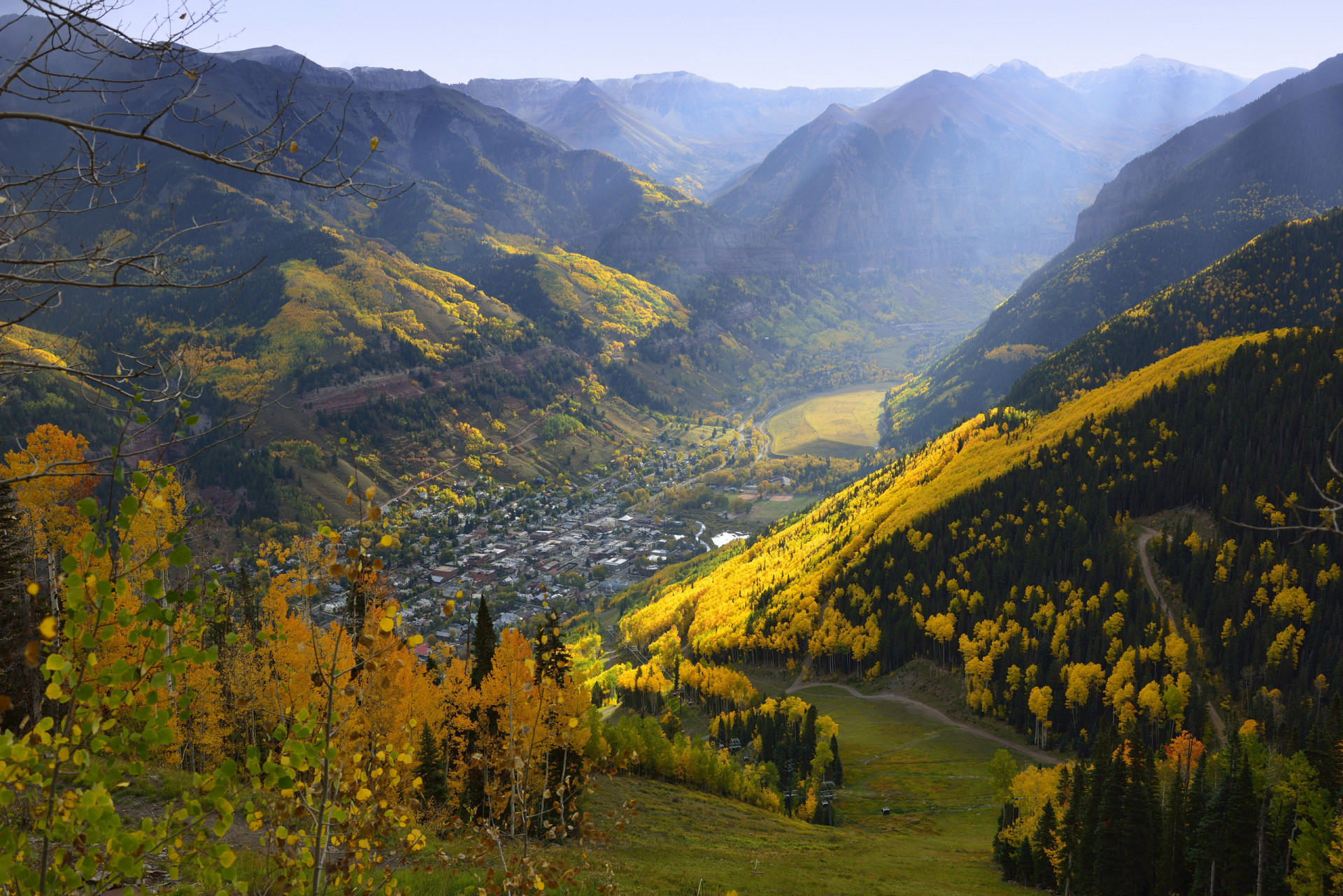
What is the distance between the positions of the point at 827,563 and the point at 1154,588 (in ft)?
216

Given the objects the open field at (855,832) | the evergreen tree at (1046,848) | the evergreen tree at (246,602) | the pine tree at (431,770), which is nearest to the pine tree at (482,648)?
the pine tree at (431,770)

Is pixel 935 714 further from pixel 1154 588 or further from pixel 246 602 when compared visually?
pixel 246 602

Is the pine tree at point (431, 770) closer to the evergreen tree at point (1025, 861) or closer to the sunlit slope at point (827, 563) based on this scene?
the evergreen tree at point (1025, 861)

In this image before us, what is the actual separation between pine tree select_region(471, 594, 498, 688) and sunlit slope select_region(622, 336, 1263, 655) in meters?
99.1

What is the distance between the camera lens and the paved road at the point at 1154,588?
99456mm

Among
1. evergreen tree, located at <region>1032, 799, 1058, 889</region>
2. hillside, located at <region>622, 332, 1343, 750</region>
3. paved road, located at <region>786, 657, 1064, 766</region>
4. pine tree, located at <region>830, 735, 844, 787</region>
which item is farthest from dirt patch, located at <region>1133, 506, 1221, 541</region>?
evergreen tree, located at <region>1032, 799, 1058, 889</region>

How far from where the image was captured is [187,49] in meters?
9.48

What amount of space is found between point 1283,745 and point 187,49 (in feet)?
327

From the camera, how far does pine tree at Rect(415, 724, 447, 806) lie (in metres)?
39.1

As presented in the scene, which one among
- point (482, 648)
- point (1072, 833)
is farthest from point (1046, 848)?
point (482, 648)

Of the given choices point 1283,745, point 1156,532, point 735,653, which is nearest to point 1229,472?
point 1156,532

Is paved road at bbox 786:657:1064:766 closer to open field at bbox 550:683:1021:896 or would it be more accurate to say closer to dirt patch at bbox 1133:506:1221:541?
open field at bbox 550:683:1021:896

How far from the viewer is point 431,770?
40156mm

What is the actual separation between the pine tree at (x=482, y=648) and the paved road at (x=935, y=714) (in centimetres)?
8594
